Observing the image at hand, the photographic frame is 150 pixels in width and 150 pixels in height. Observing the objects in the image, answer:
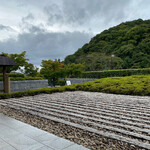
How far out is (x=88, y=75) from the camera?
2245 centimetres

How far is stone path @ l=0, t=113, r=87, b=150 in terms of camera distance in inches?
96.8

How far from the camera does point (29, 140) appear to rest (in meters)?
2.74

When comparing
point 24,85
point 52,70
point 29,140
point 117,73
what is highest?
point 52,70

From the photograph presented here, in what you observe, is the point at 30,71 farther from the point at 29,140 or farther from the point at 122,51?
the point at 29,140

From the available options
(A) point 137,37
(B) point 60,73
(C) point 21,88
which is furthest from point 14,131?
(A) point 137,37

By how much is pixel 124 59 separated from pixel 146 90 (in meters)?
22.4

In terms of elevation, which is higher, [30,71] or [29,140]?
[30,71]

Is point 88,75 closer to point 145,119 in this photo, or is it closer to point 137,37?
point 137,37

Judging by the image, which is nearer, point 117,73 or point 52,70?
point 52,70

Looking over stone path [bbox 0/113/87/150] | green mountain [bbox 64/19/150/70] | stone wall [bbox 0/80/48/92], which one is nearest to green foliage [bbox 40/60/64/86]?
stone wall [bbox 0/80/48/92]

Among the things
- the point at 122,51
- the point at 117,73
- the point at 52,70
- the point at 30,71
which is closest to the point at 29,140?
the point at 52,70

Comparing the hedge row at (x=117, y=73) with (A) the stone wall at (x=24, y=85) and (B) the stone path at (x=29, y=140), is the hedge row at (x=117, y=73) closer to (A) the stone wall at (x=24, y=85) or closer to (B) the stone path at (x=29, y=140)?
(A) the stone wall at (x=24, y=85)

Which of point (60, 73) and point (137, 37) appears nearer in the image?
point (60, 73)

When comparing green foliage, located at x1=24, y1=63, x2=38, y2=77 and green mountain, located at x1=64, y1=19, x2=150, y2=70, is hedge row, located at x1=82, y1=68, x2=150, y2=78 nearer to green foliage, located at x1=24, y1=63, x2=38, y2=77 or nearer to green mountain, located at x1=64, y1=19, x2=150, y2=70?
green mountain, located at x1=64, y1=19, x2=150, y2=70
